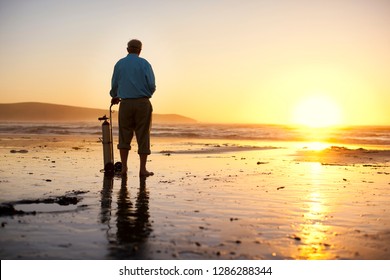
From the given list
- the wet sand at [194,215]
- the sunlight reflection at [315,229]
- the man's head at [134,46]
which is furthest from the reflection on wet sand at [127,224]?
the man's head at [134,46]

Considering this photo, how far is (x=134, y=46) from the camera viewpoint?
7.82 meters

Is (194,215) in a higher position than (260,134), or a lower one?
lower

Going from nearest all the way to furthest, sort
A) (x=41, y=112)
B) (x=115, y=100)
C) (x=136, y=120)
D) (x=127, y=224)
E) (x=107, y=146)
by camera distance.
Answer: (x=127, y=224), (x=136, y=120), (x=115, y=100), (x=107, y=146), (x=41, y=112)

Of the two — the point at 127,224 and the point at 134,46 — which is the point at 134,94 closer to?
the point at 134,46

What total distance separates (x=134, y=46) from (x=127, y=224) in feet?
14.2

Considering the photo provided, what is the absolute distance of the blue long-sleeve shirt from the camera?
7719mm

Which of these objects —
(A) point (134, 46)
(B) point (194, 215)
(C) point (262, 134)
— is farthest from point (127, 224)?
(C) point (262, 134)

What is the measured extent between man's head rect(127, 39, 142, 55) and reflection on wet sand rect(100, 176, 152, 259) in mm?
2644

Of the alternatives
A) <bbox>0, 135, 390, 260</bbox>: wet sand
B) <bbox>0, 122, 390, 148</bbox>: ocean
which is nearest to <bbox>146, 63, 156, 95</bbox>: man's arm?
<bbox>0, 135, 390, 260</bbox>: wet sand

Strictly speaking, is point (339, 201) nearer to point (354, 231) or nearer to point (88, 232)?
point (354, 231)

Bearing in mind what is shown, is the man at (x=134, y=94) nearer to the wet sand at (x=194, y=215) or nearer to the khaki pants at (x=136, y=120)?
the khaki pants at (x=136, y=120)
